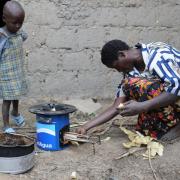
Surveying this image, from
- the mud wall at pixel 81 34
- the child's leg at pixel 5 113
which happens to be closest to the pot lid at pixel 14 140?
the child's leg at pixel 5 113

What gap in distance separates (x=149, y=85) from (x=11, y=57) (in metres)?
1.28

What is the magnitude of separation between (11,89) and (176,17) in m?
2.21

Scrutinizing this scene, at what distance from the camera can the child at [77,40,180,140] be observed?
3596 millimetres

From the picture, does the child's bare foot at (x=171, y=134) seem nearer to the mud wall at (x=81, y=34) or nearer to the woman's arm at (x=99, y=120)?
the woman's arm at (x=99, y=120)

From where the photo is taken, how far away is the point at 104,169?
11.5 feet

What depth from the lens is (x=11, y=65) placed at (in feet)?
13.7

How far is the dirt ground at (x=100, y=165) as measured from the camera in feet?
11.2

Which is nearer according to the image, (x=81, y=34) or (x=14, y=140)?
(x=14, y=140)

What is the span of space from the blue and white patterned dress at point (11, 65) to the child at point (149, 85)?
807 millimetres

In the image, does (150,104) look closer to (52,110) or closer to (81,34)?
(52,110)

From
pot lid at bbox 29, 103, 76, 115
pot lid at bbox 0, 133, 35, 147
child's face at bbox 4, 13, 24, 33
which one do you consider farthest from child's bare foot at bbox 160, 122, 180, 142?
child's face at bbox 4, 13, 24, 33

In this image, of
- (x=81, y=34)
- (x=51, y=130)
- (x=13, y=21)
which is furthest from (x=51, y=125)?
(x=81, y=34)

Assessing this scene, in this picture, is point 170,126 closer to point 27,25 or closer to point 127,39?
point 127,39

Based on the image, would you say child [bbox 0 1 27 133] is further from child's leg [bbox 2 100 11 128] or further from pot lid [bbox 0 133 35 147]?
pot lid [bbox 0 133 35 147]
